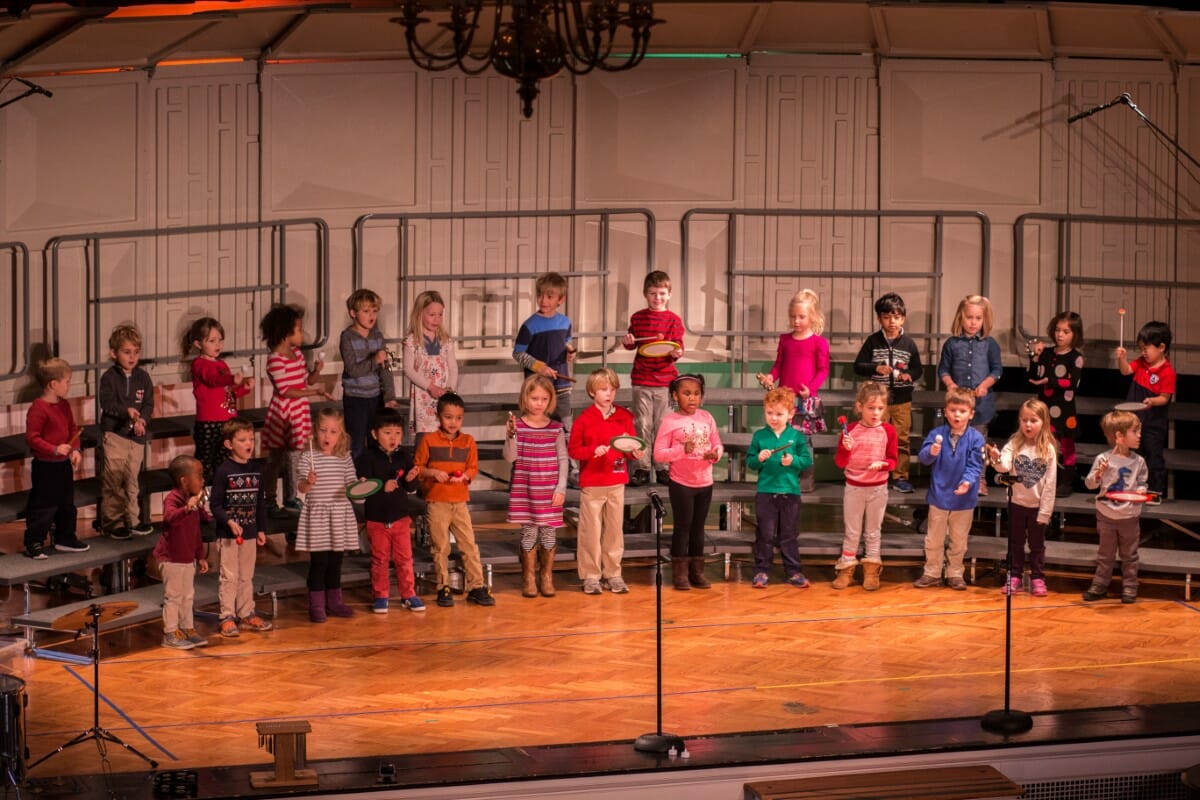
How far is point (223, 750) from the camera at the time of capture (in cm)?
698

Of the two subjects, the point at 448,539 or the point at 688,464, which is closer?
the point at 448,539

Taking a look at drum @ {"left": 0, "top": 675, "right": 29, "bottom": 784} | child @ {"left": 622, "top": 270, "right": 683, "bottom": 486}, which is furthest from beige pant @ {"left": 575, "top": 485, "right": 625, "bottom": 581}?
drum @ {"left": 0, "top": 675, "right": 29, "bottom": 784}

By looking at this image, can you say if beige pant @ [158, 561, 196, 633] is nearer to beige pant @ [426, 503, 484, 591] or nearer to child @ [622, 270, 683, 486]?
beige pant @ [426, 503, 484, 591]

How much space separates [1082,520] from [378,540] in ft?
16.1

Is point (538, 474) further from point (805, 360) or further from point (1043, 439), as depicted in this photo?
point (1043, 439)

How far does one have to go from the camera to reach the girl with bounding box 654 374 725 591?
962cm

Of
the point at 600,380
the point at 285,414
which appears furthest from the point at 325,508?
the point at 600,380

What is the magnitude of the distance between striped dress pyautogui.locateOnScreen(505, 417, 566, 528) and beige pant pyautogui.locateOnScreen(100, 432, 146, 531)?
6.96 feet

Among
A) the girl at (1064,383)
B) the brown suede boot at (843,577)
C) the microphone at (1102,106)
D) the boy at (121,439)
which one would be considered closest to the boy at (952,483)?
the brown suede boot at (843,577)

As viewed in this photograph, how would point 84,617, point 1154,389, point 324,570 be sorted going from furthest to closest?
point 1154,389 < point 324,570 < point 84,617

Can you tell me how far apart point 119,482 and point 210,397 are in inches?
28.0

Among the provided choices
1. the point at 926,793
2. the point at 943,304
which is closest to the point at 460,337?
the point at 943,304

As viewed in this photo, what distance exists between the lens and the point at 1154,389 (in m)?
10.3

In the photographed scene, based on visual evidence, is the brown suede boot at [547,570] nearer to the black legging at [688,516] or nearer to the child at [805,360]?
the black legging at [688,516]
